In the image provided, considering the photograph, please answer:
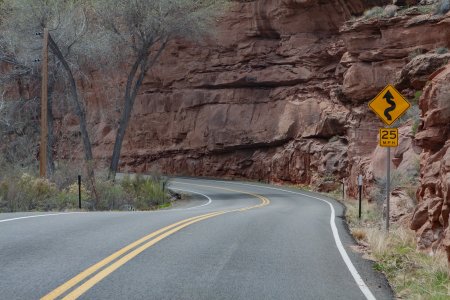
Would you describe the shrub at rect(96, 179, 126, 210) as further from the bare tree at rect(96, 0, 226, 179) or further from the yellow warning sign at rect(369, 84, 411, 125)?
the yellow warning sign at rect(369, 84, 411, 125)

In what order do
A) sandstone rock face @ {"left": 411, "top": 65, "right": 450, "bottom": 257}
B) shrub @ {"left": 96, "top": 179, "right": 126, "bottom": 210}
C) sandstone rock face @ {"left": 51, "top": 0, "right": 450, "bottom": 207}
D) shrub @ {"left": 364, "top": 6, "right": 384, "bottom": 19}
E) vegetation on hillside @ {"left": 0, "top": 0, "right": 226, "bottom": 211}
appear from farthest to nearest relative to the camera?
shrub @ {"left": 364, "top": 6, "right": 384, "bottom": 19} < sandstone rock face @ {"left": 51, "top": 0, "right": 450, "bottom": 207} < vegetation on hillside @ {"left": 0, "top": 0, "right": 226, "bottom": 211} < shrub @ {"left": 96, "top": 179, "right": 126, "bottom": 210} < sandstone rock face @ {"left": 411, "top": 65, "right": 450, "bottom": 257}

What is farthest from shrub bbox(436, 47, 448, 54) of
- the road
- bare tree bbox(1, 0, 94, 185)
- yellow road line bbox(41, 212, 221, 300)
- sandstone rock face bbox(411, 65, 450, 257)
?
yellow road line bbox(41, 212, 221, 300)

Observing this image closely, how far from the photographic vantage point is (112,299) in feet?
17.2

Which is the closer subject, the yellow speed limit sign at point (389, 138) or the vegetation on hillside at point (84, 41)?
the yellow speed limit sign at point (389, 138)

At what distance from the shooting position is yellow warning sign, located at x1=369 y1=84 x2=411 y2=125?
1173cm

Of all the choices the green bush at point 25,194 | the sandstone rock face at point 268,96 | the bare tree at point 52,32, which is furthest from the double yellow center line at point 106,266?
the sandstone rock face at point 268,96

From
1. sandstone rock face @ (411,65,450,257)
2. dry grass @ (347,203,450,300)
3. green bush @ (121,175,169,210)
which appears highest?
sandstone rock face @ (411,65,450,257)

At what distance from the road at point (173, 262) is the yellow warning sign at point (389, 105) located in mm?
2869

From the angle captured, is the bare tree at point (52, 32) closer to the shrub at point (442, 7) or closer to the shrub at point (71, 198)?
the shrub at point (71, 198)

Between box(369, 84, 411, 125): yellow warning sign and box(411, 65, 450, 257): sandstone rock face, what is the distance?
565mm

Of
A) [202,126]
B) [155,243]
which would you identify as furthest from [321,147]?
[155,243]

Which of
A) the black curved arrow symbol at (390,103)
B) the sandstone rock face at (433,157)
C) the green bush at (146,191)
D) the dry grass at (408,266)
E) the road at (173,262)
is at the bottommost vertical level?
the green bush at (146,191)

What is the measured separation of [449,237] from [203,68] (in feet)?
131

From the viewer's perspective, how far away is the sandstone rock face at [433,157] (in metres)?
9.58
